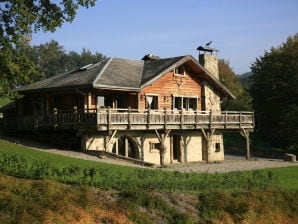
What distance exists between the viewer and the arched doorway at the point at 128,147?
35.4 metres

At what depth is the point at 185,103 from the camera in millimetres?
41781

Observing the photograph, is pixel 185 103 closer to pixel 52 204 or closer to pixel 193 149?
pixel 193 149

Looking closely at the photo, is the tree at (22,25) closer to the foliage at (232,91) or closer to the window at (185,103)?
the window at (185,103)

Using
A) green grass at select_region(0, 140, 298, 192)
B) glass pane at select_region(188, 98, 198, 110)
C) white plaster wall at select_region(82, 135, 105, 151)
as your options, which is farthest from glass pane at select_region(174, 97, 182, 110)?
green grass at select_region(0, 140, 298, 192)

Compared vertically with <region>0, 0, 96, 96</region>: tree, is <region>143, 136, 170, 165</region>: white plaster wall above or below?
below

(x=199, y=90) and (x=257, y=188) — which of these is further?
(x=199, y=90)

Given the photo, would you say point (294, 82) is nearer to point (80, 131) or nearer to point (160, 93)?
point (160, 93)

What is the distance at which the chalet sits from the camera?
1302 inches

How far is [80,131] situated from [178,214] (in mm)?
15515

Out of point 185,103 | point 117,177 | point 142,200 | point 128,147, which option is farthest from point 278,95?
point 142,200

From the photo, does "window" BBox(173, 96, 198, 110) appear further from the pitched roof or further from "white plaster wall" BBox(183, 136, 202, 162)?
"white plaster wall" BBox(183, 136, 202, 162)

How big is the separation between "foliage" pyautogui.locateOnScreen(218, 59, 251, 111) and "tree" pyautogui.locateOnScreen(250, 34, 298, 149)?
9.82 metres

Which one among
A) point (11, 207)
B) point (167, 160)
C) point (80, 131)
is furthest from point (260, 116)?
point (11, 207)

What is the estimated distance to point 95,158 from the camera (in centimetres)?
2980
